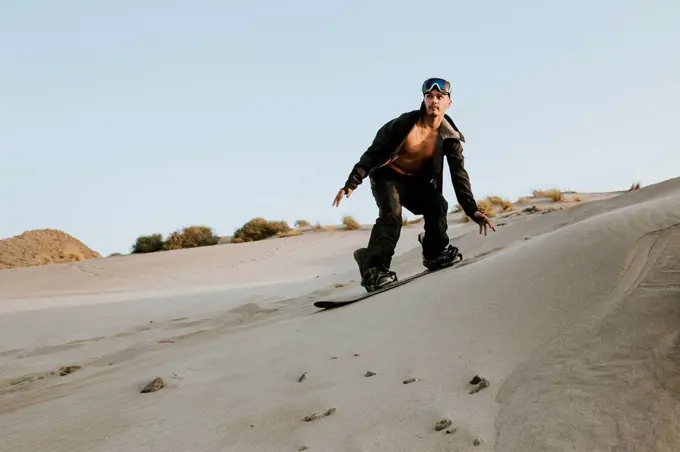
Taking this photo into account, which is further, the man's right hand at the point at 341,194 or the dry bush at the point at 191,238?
the dry bush at the point at 191,238

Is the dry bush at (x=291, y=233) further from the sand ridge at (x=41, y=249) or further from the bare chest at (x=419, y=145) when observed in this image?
the bare chest at (x=419, y=145)

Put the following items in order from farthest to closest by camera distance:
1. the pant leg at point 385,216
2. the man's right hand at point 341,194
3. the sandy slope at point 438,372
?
the pant leg at point 385,216 < the man's right hand at point 341,194 < the sandy slope at point 438,372

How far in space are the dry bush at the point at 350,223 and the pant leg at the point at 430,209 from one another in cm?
1108

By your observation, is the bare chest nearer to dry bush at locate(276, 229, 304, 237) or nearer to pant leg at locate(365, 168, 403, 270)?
pant leg at locate(365, 168, 403, 270)

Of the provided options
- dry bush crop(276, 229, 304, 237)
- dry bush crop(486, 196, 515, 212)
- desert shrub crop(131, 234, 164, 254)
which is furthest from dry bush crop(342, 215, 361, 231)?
desert shrub crop(131, 234, 164, 254)

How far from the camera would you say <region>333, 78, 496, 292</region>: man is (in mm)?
4418

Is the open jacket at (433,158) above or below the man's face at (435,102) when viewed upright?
below

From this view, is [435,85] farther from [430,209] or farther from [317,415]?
[317,415]

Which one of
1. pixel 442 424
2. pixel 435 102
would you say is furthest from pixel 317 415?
pixel 435 102

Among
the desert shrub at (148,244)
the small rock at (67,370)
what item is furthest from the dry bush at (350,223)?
the small rock at (67,370)

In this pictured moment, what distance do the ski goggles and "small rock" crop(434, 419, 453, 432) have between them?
118 inches

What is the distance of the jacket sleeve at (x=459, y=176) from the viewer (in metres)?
4.62

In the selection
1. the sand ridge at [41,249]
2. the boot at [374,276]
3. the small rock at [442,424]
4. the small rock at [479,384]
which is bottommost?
the small rock at [442,424]

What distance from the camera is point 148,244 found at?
17094 millimetres
